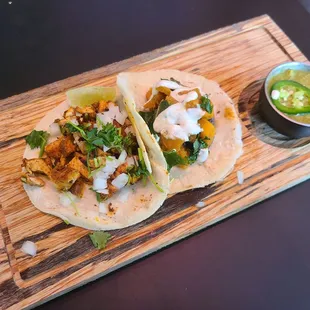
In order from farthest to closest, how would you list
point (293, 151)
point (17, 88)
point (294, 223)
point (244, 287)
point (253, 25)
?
1. point (253, 25)
2. point (17, 88)
3. point (293, 151)
4. point (294, 223)
5. point (244, 287)

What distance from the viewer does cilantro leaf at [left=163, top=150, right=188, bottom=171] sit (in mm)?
2145

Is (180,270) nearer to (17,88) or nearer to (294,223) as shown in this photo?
(294,223)

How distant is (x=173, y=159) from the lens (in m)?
2.16

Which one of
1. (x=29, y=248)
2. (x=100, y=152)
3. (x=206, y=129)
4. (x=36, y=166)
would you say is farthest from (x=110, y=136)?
(x=29, y=248)

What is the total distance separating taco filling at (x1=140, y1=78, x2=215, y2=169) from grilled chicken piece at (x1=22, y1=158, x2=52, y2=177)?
58 cm

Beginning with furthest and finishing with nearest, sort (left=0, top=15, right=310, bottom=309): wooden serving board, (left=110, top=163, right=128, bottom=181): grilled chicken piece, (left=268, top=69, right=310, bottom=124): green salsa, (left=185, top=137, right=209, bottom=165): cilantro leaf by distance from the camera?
(left=268, top=69, right=310, bottom=124): green salsa
(left=185, top=137, right=209, bottom=165): cilantro leaf
(left=110, top=163, right=128, bottom=181): grilled chicken piece
(left=0, top=15, right=310, bottom=309): wooden serving board

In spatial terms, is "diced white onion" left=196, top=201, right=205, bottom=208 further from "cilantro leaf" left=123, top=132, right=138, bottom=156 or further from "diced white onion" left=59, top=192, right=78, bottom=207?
"diced white onion" left=59, top=192, right=78, bottom=207

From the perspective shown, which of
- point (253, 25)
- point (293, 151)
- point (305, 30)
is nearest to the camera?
point (293, 151)

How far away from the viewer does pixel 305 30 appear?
3.12 meters

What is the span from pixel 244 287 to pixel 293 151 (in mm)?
835

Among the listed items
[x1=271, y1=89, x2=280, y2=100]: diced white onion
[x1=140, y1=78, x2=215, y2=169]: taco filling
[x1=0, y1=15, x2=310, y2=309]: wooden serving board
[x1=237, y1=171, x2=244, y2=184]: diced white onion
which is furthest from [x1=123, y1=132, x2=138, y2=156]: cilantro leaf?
[x1=271, y1=89, x2=280, y2=100]: diced white onion

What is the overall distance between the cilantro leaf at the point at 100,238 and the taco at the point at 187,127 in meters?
0.41

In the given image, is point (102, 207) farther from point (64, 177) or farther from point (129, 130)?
point (129, 130)

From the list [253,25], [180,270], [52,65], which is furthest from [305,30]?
[180,270]
